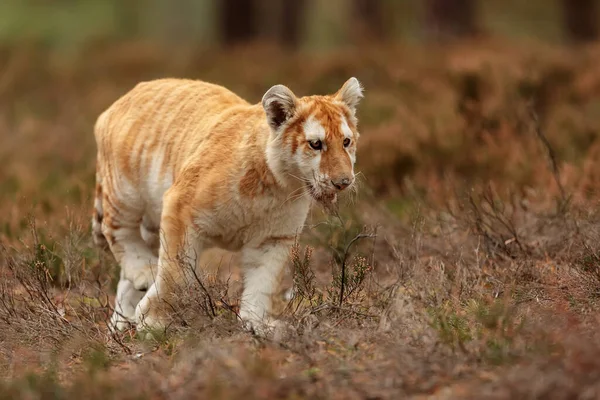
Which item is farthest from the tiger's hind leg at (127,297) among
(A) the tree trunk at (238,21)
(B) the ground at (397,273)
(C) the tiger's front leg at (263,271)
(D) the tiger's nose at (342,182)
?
(A) the tree trunk at (238,21)

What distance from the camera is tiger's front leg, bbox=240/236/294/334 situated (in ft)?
19.8

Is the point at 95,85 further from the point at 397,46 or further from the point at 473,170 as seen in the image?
the point at 473,170

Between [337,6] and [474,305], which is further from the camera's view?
[337,6]

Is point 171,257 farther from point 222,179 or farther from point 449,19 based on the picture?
point 449,19

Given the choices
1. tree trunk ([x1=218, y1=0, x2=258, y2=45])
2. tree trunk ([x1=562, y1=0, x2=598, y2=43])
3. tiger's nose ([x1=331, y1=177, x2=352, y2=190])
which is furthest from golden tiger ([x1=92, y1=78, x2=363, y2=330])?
tree trunk ([x1=562, y1=0, x2=598, y2=43])

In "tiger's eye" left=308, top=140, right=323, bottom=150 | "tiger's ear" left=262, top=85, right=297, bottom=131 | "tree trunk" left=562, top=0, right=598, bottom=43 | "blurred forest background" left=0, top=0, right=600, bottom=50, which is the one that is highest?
"tiger's ear" left=262, top=85, right=297, bottom=131

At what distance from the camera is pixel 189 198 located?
5945mm

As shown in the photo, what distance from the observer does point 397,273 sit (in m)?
6.23

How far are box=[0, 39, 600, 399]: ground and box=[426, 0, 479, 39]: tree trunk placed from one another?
3.18 meters

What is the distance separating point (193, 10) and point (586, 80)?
47.5 metres

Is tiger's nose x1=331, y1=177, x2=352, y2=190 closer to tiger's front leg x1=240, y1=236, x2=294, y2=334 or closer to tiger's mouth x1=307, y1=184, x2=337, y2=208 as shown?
tiger's mouth x1=307, y1=184, x2=337, y2=208

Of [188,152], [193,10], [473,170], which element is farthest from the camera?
[193,10]

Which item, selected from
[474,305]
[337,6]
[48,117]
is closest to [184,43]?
[48,117]

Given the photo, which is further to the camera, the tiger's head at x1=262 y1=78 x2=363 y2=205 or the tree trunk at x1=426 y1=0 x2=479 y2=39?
the tree trunk at x1=426 y1=0 x2=479 y2=39
